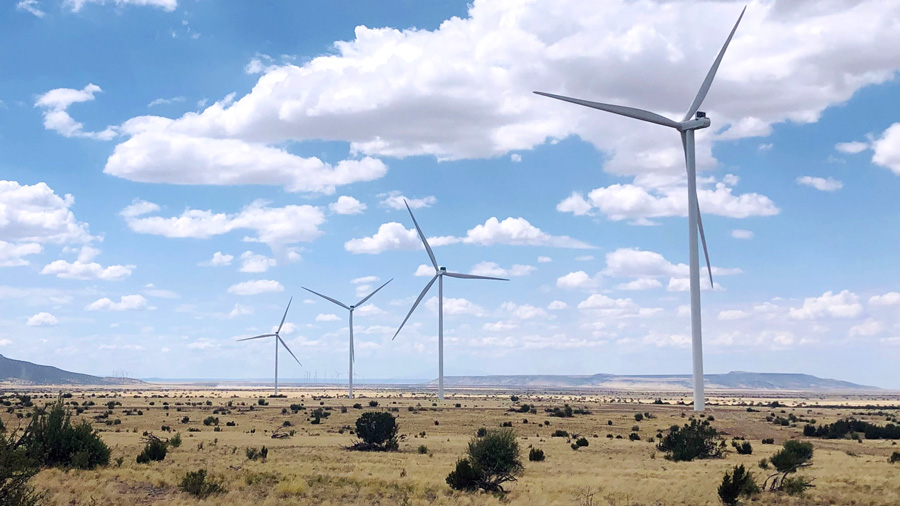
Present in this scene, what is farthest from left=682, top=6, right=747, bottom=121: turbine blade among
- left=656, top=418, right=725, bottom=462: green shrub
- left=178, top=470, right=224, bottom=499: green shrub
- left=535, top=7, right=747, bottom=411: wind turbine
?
left=178, top=470, right=224, bottom=499: green shrub

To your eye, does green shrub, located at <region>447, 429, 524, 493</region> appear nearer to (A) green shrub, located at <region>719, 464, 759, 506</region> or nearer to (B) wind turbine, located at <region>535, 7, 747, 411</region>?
(A) green shrub, located at <region>719, 464, 759, 506</region>

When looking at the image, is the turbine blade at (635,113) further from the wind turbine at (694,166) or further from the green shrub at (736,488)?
the green shrub at (736,488)

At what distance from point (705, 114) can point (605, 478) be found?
A: 2999 centimetres

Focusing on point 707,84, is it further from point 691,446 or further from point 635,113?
point 691,446

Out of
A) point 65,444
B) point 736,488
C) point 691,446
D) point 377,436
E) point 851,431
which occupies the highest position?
point 65,444

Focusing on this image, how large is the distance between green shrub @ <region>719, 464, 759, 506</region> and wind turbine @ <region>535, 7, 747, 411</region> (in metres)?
17.0

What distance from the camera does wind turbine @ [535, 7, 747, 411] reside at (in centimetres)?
5503

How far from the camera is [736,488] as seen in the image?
36.3m

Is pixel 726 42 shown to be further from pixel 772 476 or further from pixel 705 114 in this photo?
pixel 772 476

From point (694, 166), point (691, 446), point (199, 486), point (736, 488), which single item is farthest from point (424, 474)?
point (694, 166)

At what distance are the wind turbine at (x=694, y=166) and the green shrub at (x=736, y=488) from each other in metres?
17.0

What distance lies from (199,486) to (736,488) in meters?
22.8

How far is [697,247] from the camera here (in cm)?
5631

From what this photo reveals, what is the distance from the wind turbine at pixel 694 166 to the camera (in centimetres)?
5503
